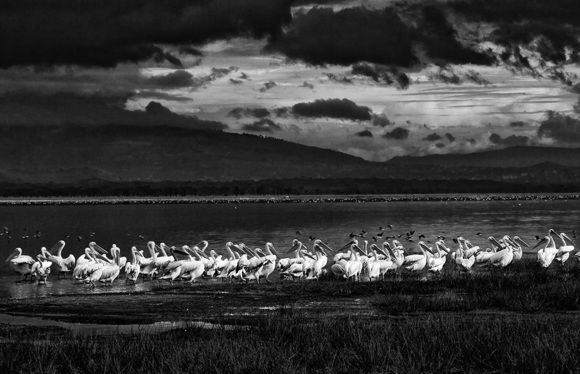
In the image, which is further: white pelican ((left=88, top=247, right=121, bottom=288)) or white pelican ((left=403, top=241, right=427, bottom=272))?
white pelican ((left=403, top=241, right=427, bottom=272))

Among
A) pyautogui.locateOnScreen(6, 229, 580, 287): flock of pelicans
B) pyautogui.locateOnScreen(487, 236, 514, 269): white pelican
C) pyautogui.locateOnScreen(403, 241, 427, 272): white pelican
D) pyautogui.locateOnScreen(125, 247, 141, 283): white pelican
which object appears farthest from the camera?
pyautogui.locateOnScreen(487, 236, 514, 269): white pelican

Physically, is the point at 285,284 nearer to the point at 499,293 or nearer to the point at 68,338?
the point at 499,293

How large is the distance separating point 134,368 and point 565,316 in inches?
340

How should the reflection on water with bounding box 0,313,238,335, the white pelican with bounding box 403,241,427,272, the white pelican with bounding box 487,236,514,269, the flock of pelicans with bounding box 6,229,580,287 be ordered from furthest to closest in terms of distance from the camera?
1. the white pelican with bounding box 487,236,514,269
2. the white pelican with bounding box 403,241,427,272
3. the flock of pelicans with bounding box 6,229,580,287
4. the reflection on water with bounding box 0,313,238,335

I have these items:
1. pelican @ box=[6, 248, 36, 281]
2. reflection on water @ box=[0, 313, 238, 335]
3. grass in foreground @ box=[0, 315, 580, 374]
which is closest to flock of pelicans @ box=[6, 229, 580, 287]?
pelican @ box=[6, 248, 36, 281]

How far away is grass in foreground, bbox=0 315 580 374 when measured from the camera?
38.1ft

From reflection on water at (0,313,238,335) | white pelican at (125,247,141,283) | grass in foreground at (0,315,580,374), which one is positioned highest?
grass in foreground at (0,315,580,374)

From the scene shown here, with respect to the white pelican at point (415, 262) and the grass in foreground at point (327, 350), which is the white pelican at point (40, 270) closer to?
the white pelican at point (415, 262)

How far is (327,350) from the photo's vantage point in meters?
12.6

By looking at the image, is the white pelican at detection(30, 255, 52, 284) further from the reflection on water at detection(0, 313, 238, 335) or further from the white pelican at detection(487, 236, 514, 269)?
the white pelican at detection(487, 236, 514, 269)

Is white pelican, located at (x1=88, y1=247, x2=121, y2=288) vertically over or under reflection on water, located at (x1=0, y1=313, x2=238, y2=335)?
under

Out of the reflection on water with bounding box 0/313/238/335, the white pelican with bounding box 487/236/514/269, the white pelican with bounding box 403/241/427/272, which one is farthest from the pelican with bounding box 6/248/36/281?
the white pelican with bounding box 487/236/514/269

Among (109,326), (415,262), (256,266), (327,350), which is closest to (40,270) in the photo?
(256,266)

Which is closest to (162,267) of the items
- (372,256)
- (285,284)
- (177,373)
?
(285,284)
